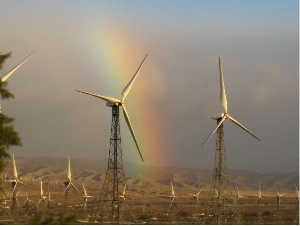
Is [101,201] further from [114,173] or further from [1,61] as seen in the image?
[1,61]

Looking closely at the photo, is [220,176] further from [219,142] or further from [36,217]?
[36,217]

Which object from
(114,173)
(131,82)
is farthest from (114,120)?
(131,82)

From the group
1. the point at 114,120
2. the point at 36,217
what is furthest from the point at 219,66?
the point at 36,217

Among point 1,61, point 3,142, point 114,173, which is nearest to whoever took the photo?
point 3,142

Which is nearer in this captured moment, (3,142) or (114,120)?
(3,142)

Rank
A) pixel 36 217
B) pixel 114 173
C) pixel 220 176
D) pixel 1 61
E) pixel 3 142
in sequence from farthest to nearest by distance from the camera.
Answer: pixel 220 176, pixel 114 173, pixel 1 61, pixel 3 142, pixel 36 217

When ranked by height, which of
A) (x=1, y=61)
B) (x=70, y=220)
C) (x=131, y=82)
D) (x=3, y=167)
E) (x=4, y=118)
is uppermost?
(x=131, y=82)

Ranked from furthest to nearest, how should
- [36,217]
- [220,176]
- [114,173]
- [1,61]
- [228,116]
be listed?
[228,116] → [220,176] → [114,173] → [1,61] → [36,217]

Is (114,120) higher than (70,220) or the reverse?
higher

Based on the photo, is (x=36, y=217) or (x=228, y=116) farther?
(x=228, y=116)
